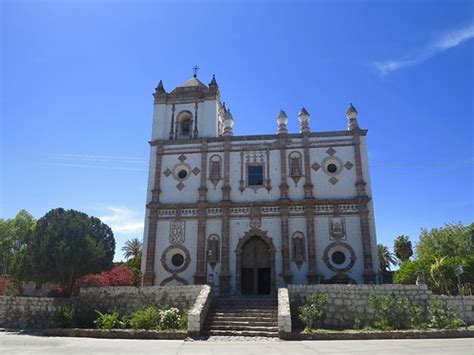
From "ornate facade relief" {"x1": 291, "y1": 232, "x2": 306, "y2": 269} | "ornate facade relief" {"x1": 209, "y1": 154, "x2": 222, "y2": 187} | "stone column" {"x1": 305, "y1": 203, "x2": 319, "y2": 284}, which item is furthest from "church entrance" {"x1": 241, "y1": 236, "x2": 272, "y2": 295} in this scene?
"ornate facade relief" {"x1": 209, "y1": 154, "x2": 222, "y2": 187}

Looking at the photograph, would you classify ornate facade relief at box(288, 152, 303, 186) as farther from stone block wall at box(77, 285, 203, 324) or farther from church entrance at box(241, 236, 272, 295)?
stone block wall at box(77, 285, 203, 324)

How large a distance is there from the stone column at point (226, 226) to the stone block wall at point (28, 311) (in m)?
8.93

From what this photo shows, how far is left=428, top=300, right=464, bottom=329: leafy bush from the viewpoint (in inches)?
605

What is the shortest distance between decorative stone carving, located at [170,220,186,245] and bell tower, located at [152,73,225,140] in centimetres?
691

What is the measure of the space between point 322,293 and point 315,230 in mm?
6826

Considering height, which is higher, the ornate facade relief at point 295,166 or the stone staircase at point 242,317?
the ornate facade relief at point 295,166

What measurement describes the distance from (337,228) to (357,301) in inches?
279

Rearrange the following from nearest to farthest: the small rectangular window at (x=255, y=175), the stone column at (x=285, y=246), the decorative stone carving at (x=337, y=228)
→ the stone column at (x=285, y=246) < the decorative stone carving at (x=337, y=228) < the small rectangular window at (x=255, y=175)

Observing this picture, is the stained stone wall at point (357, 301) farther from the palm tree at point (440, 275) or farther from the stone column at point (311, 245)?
the palm tree at point (440, 275)

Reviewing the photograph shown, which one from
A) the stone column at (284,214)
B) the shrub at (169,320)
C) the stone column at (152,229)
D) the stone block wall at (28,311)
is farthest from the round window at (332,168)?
the stone block wall at (28,311)

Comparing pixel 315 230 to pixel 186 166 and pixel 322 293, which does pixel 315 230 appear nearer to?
pixel 322 293

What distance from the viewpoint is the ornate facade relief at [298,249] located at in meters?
23.2

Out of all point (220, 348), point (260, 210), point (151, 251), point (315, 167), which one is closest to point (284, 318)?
point (220, 348)

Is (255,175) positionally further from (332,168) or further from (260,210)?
(332,168)
